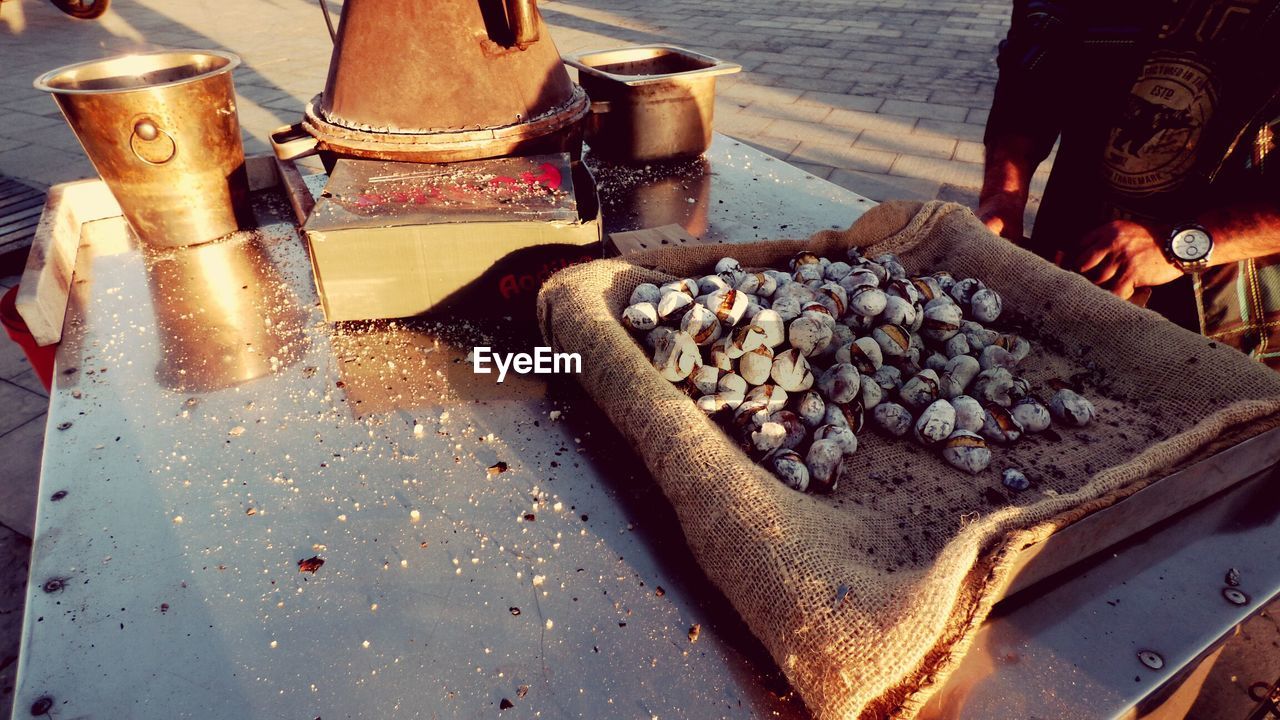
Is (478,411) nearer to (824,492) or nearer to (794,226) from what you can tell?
(824,492)

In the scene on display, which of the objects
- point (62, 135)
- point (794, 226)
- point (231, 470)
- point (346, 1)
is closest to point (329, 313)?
point (231, 470)

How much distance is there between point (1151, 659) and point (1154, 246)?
111 cm

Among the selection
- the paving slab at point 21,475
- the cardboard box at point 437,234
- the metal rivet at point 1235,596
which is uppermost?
the cardboard box at point 437,234

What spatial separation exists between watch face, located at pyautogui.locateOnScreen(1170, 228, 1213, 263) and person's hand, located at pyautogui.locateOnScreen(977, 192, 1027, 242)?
40 centimetres

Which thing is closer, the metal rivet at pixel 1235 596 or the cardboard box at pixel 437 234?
the metal rivet at pixel 1235 596

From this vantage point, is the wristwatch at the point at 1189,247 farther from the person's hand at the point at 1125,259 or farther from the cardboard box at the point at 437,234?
the cardboard box at the point at 437,234

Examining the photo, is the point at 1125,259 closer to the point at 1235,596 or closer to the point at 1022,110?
the point at 1022,110

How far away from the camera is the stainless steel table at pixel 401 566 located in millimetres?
897

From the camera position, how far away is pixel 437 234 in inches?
56.1

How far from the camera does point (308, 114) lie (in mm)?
1749

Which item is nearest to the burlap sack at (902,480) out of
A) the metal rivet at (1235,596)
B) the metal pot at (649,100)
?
the metal rivet at (1235,596)

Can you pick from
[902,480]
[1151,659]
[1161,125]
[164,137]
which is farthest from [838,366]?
[164,137]

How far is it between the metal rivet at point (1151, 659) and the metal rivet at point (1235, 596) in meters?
0.20

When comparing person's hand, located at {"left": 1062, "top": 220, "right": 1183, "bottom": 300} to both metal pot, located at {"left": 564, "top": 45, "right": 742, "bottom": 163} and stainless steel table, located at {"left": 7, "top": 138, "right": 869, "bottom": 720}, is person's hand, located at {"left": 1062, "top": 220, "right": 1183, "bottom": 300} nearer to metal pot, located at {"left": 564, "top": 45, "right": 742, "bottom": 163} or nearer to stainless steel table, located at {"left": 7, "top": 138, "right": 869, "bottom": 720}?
metal pot, located at {"left": 564, "top": 45, "right": 742, "bottom": 163}
